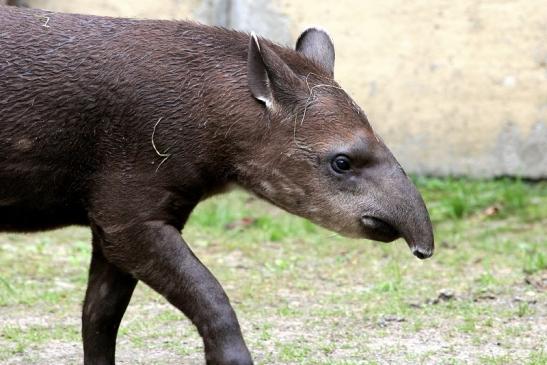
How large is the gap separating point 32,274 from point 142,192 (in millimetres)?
3846

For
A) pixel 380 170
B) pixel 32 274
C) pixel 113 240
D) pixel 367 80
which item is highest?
pixel 380 170

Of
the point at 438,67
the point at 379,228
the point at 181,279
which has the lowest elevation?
the point at 438,67

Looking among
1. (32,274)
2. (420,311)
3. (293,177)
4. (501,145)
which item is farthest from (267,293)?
(501,145)

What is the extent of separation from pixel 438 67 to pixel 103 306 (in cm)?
617

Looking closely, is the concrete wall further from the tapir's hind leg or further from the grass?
the tapir's hind leg

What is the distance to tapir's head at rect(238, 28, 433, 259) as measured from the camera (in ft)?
17.5

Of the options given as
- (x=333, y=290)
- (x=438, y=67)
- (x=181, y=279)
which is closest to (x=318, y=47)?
(x=181, y=279)

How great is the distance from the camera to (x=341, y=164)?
5.36 meters

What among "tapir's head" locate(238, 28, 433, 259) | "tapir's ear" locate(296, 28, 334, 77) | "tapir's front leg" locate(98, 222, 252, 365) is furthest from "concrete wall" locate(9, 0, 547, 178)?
"tapir's front leg" locate(98, 222, 252, 365)

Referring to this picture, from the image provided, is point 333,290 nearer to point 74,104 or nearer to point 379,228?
point 379,228

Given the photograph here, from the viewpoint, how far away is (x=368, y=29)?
37.2ft

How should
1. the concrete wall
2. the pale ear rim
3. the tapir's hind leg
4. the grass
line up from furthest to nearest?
the concrete wall < the grass < the tapir's hind leg < the pale ear rim

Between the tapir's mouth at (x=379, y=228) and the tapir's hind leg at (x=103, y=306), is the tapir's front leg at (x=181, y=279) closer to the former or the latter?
the tapir's hind leg at (x=103, y=306)

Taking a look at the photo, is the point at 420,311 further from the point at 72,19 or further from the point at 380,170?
the point at 72,19
